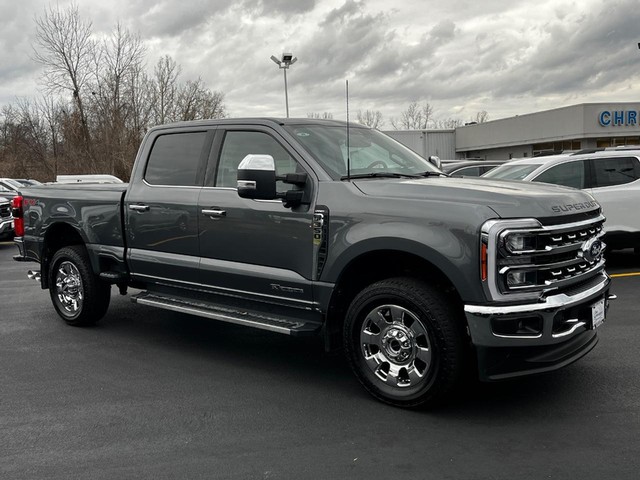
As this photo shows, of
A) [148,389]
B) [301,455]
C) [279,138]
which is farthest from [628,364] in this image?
[148,389]

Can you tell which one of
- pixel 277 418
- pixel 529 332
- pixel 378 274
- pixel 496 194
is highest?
pixel 496 194

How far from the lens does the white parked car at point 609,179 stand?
9.27 meters

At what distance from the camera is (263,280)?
5.03 metres

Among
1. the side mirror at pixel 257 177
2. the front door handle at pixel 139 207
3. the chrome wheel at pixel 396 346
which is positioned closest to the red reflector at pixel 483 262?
the chrome wheel at pixel 396 346

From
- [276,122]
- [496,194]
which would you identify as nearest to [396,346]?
[496,194]

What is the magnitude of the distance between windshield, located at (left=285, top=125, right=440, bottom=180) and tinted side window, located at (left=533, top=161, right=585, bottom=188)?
446 cm

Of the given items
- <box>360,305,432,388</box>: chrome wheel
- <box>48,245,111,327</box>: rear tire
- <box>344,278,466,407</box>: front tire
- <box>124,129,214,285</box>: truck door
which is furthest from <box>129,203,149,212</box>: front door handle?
<box>360,305,432,388</box>: chrome wheel

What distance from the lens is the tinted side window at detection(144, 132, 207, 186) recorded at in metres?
5.77

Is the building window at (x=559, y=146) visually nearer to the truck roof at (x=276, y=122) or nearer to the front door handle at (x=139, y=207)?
the truck roof at (x=276, y=122)

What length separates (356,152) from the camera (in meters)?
5.24

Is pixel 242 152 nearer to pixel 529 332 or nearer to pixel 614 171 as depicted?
pixel 529 332

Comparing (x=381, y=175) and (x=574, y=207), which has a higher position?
(x=381, y=175)

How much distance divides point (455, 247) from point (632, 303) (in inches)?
169

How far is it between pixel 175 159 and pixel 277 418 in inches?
110
